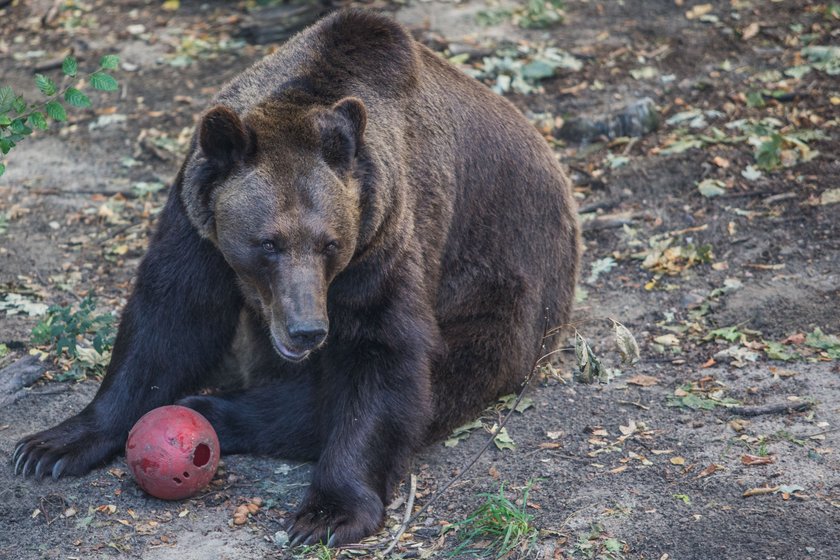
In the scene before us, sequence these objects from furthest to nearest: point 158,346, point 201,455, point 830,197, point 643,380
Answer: point 830,197
point 643,380
point 158,346
point 201,455

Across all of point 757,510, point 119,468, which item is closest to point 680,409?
point 757,510

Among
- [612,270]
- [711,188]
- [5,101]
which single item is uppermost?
[5,101]

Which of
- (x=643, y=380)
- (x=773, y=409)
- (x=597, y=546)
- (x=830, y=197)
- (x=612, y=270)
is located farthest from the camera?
(x=830, y=197)

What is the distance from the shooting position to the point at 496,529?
509 cm

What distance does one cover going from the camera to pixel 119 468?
5.71 metres

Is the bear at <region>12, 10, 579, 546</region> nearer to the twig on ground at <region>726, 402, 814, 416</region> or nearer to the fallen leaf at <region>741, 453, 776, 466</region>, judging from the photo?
the twig on ground at <region>726, 402, 814, 416</region>

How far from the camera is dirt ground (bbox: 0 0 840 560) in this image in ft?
17.0

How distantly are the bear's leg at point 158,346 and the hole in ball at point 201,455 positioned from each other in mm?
684

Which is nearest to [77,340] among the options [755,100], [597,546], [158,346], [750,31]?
[158,346]

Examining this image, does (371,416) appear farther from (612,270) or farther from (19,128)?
(612,270)

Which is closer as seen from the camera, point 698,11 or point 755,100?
point 755,100

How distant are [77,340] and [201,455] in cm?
222

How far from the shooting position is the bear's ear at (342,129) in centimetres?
507

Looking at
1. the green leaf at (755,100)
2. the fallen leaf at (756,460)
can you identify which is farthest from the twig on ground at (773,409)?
the green leaf at (755,100)
